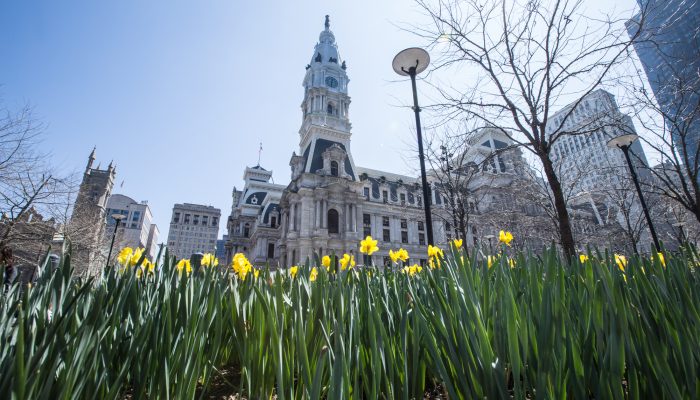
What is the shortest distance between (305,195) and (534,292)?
34835 millimetres

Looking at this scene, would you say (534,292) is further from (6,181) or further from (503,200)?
(503,200)

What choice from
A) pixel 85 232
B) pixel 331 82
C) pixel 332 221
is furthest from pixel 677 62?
pixel 331 82

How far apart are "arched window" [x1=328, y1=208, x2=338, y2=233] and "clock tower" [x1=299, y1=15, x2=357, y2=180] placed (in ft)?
16.8

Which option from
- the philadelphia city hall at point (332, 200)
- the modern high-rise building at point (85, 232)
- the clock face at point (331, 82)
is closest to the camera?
the modern high-rise building at point (85, 232)

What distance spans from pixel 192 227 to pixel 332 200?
9120 cm

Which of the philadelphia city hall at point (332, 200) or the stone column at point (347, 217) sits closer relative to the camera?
the philadelphia city hall at point (332, 200)

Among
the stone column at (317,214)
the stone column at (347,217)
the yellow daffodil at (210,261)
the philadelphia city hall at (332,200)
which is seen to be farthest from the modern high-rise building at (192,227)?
the yellow daffodil at (210,261)

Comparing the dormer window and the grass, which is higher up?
the dormer window

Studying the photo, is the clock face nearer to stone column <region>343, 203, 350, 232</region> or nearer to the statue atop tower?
the statue atop tower

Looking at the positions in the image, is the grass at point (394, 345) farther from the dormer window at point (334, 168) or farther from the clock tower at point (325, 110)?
the dormer window at point (334, 168)

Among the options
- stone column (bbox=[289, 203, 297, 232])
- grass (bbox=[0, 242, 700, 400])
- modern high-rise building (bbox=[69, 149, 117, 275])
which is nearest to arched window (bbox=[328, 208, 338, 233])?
stone column (bbox=[289, 203, 297, 232])

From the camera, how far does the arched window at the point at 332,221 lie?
3600 centimetres

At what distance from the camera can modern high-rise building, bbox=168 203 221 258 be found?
349ft

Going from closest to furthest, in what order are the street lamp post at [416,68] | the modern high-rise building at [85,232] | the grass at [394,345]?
1. the grass at [394,345]
2. the street lamp post at [416,68]
3. the modern high-rise building at [85,232]
